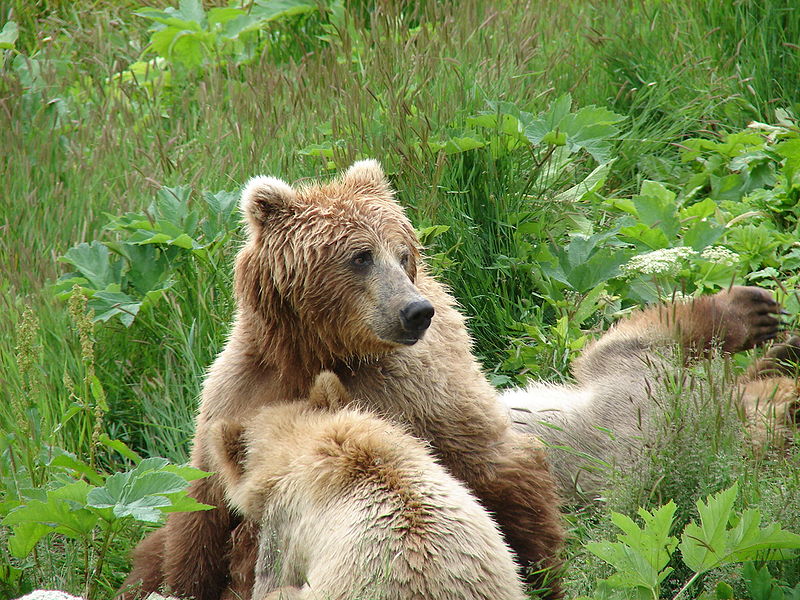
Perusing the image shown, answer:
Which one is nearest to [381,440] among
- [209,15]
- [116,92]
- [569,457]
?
[569,457]

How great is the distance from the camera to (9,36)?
723 cm

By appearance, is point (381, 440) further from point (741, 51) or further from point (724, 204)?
point (741, 51)

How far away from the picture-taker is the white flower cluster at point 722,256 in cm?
481

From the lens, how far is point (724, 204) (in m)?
5.53

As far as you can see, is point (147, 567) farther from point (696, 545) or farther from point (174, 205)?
point (696, 545)

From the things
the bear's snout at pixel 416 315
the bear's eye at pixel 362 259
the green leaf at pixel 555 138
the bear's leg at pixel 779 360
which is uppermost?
the bear's eye at pixel 362 259

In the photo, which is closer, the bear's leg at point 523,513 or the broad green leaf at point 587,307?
the bear's leg at point 523,513

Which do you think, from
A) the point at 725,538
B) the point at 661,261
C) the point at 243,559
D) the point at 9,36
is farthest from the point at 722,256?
the point at 9,36

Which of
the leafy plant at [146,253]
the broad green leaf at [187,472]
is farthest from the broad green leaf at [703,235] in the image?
the broad green leaf at [187,472]

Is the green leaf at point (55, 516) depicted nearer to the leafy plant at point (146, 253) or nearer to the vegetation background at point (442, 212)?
the vegetation background at point (442, 212)

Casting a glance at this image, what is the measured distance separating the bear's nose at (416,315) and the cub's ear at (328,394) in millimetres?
335

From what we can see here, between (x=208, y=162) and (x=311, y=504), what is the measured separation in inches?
128

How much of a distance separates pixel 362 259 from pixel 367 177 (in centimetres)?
44

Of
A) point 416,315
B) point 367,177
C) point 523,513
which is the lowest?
point 523,513
